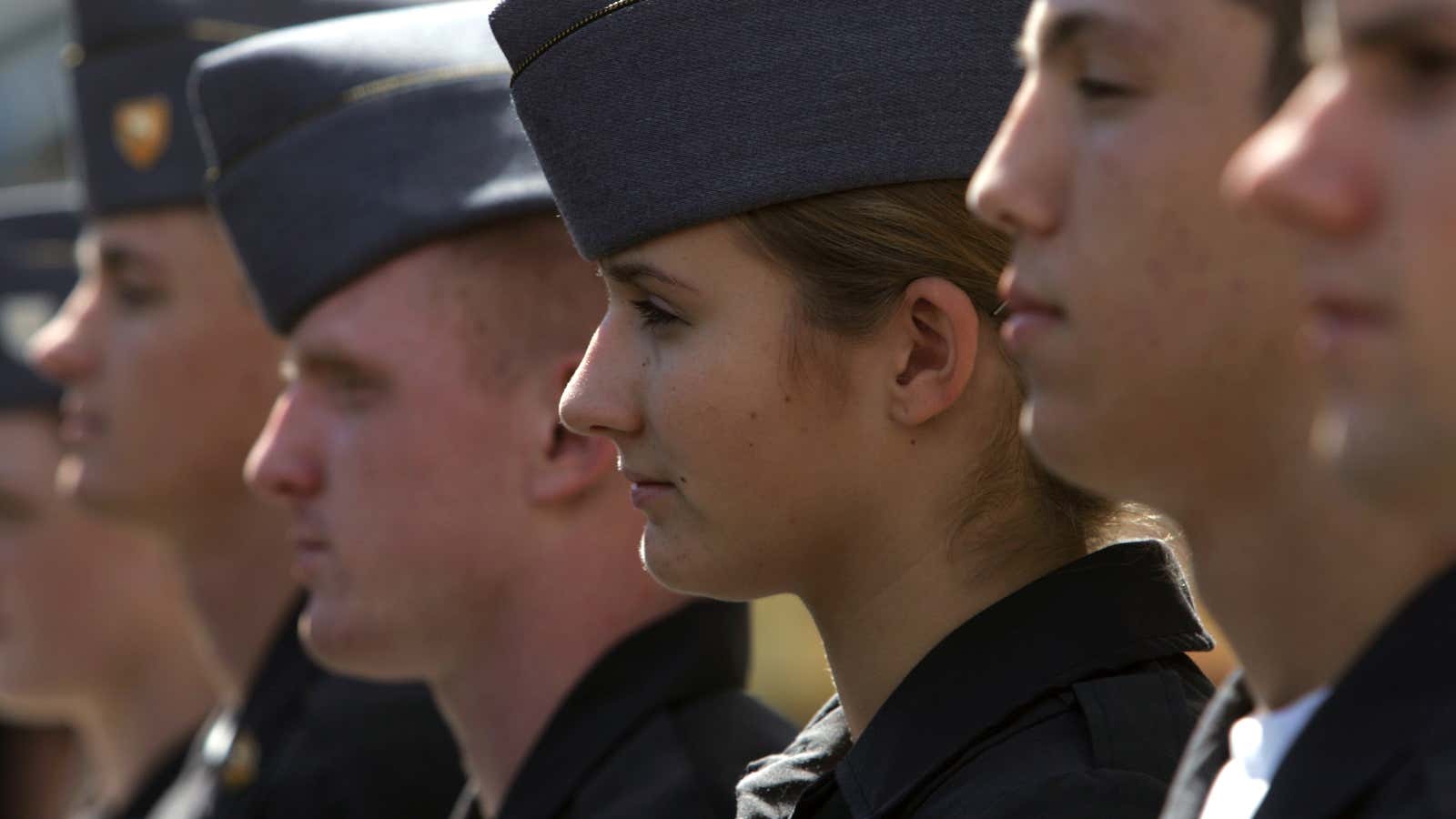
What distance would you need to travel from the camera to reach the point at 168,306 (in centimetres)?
525

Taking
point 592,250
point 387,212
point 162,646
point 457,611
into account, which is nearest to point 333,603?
point 457,611

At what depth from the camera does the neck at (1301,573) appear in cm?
192

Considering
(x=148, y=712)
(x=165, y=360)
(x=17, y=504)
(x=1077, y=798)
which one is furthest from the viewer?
(x=17, y=504)

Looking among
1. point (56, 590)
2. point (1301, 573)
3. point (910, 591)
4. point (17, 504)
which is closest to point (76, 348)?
point (56, 590)

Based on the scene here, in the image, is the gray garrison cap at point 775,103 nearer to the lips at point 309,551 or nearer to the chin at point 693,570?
the chin at point 693,570

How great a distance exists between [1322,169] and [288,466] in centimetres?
255

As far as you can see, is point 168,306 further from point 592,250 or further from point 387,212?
point 592,250

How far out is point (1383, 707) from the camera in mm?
1849

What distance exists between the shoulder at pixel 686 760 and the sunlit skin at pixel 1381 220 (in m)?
1.82

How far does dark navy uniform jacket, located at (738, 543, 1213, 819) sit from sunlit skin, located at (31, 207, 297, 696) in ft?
9.18

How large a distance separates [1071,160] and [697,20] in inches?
34.7

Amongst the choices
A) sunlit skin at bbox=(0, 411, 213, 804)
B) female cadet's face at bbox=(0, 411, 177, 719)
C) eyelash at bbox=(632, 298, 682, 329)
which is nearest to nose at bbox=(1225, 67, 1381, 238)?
eyelash at bbox=(632, 298, 682, 329)

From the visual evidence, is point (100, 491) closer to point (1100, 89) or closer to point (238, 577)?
point (238, 577)

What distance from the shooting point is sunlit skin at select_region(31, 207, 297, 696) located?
206 inches
